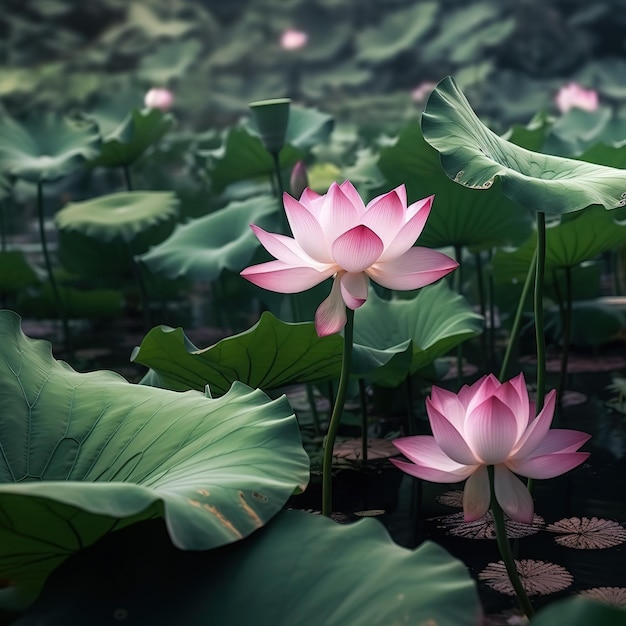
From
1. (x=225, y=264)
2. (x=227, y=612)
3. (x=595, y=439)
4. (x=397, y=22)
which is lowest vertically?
(x=595, y=439)

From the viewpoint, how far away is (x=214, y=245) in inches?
75.9

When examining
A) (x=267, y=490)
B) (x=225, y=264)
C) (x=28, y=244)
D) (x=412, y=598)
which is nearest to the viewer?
(x=412, y=598)

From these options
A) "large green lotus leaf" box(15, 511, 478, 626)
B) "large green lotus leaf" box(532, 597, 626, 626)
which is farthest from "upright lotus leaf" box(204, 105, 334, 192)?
"large green lotus leaf" box(532, 597, 626, 626)

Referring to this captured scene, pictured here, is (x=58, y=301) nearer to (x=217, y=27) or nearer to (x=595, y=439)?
(x=595, y=439)

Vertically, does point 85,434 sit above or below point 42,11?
below

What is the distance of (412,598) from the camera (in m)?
0.61

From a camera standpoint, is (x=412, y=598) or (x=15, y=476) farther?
(x=15, y=476)

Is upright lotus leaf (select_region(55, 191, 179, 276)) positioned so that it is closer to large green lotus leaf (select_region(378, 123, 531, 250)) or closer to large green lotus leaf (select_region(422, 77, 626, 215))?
large green lotus leaf (select_region(378, 123, 531, 250))

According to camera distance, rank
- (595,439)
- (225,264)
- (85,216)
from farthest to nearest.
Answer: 1. (85,216)
2. (225,264)
3. (595,439)

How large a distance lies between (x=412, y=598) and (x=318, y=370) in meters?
0.57

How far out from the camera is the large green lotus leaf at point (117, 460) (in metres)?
0.66

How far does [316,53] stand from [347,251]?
6.05 meters

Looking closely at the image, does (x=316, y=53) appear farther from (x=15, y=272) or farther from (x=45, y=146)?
(x=15, y=272)

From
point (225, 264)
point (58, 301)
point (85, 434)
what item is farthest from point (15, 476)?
point (58, 301)
